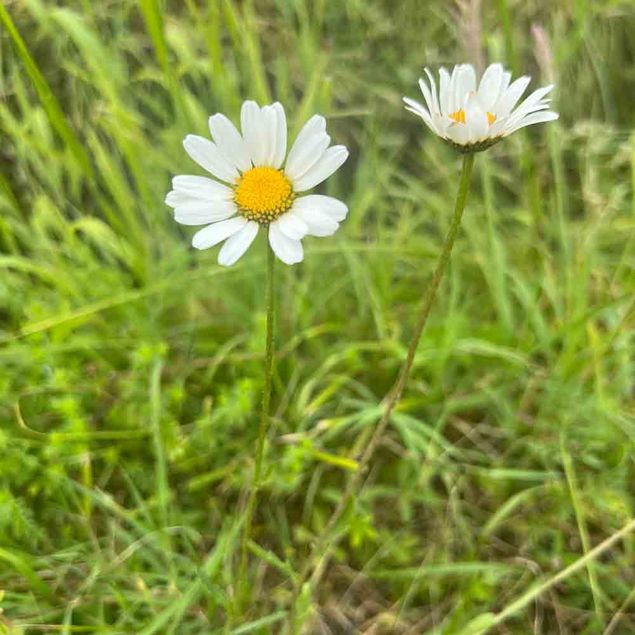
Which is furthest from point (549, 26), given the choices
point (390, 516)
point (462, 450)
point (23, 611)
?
point (23, 611)

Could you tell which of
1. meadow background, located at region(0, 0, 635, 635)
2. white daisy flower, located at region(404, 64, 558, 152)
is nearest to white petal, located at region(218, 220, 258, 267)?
white daisy flower, located at region(404, 64, 558, 152)

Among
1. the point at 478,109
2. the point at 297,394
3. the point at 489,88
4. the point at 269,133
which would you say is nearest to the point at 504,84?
the point at 489,88

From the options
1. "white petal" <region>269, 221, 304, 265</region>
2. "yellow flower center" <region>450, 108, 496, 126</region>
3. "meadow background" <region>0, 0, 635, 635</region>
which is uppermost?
"yellow flower center" <region>450, 108, 496, 126</region>

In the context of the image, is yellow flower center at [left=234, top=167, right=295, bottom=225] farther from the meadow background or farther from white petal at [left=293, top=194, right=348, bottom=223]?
the meadow background

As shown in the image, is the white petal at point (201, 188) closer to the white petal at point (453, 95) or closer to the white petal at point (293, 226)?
the white petal at point (293, 226)

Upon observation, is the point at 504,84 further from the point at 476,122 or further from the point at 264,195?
the point at 264,195

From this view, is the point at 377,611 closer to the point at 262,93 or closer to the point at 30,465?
the point at 30,465

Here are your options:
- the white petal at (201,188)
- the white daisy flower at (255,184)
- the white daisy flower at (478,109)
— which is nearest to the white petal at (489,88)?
the white daisy flower at (478,109)
